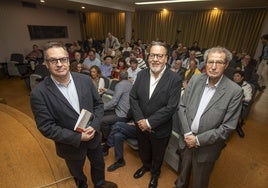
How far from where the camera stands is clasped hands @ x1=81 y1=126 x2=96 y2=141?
50.9 inches

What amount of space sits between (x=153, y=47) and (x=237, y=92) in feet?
2.74

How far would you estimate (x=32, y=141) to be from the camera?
1846 mm

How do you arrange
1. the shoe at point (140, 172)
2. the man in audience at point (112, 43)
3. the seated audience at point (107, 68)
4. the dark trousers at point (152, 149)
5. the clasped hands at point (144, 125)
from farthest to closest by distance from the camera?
the man in audience at point (112, 43) < the seated audience at point (107, 68) < the shoe at point (140, 172) < the dark trousers at point (152, 149) < the clasped hands at point (144, 125)

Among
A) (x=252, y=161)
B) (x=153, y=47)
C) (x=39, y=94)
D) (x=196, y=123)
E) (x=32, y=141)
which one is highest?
(x=153, y=47)

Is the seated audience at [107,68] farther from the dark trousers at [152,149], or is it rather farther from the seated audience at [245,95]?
the seated audience at [245,95]

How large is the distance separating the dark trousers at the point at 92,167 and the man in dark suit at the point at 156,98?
532mm

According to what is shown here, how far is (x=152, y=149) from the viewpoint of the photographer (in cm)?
184

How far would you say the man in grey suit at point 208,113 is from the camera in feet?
4.23

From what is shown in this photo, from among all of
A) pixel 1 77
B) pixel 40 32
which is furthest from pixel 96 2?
pixel 1 77

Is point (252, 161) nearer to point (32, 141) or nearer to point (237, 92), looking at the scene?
point (237, 92)

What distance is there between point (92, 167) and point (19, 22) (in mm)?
7895

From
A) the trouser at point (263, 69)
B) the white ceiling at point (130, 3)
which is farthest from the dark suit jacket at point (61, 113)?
the white ceiling at point (130, 3)

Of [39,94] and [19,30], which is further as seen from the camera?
[19,30]

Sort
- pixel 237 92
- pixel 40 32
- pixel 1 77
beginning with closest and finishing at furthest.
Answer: pixel 237 92, pixel 1 77, pixel 40 32
